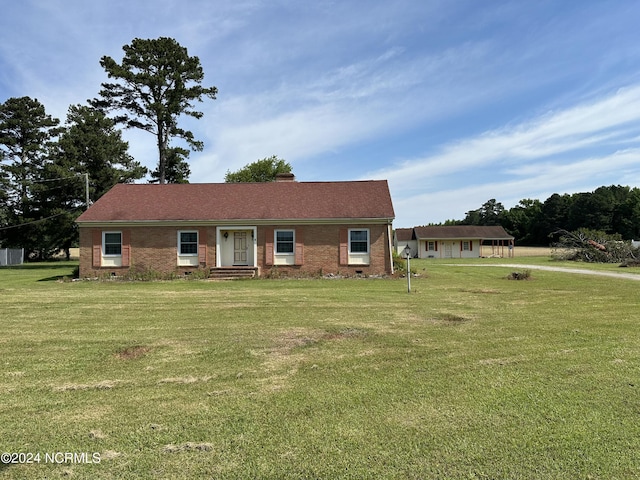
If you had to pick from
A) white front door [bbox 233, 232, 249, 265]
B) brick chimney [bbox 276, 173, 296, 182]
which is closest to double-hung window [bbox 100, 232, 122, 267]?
white front door [bbox 233, 232, 249, 265]

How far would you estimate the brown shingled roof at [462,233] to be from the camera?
5353cm

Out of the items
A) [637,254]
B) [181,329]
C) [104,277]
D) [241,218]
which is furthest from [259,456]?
[637,254]

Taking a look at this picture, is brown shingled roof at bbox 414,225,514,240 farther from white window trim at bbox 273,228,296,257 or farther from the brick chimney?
white window trim at bbox 273,228,296,257

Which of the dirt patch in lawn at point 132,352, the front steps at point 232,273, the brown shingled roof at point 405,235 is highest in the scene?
the brown shingled roof at point 405,235

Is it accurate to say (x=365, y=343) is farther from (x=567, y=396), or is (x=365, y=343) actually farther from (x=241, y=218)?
(x=241, y=218)

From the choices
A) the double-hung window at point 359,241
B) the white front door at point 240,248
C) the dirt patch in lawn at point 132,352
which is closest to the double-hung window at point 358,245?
the double-hung window at point 359,241

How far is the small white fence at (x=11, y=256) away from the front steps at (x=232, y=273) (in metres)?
28.8

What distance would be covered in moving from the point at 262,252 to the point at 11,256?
31465 mm

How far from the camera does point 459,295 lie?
1271 cm

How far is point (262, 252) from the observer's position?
20.8 m

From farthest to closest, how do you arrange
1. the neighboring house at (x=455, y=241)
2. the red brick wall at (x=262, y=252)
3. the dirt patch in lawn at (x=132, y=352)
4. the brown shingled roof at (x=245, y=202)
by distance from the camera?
the neighboring house at (x=455, y=241) → the brown shingled roof at (x=245, y=202) → the red brick wall at (x=262, y=252) → the dirt patch in lawn at (x=132, y=352)

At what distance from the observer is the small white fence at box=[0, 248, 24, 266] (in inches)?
1470

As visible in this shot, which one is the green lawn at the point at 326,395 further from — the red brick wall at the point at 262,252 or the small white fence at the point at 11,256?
the small white fence at the point at 11,256

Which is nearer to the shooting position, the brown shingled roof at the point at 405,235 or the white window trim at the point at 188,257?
the white window trim at the point at 188,257
